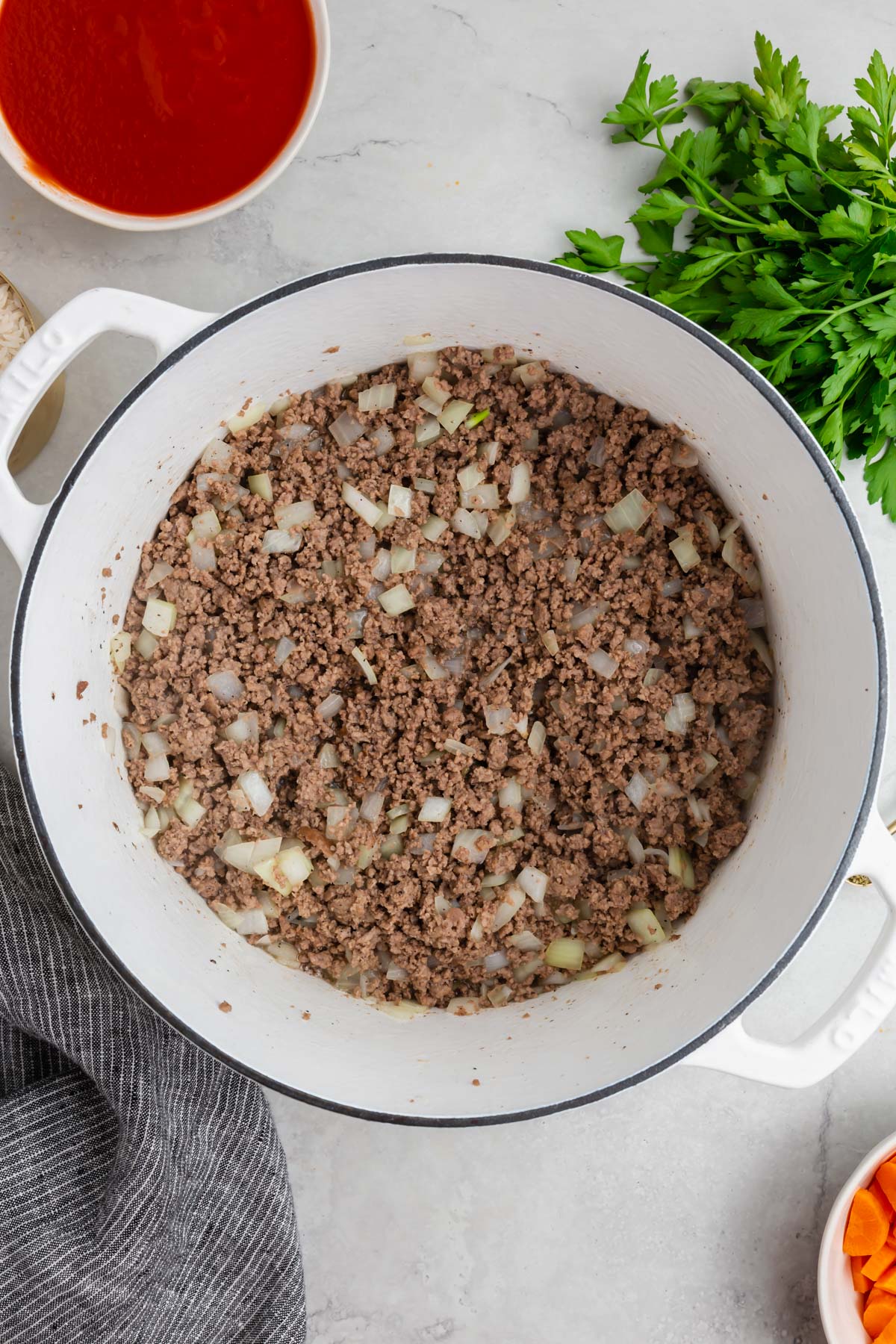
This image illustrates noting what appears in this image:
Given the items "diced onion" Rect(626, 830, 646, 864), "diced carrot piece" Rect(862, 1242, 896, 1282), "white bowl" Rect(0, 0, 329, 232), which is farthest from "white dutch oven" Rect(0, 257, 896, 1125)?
"diced carrot piece" Rect(862, 1242, 896, 1282)

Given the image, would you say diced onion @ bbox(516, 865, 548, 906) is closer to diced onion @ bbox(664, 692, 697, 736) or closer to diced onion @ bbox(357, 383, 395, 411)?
diced onion @ bbox(664, 692, 697, 736)

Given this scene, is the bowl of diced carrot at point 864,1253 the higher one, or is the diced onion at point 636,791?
the diced onion at point 636,791

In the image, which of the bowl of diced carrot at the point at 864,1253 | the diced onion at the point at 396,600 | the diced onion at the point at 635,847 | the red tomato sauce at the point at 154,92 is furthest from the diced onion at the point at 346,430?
the bowl of diced carrot at the point at 864,1253

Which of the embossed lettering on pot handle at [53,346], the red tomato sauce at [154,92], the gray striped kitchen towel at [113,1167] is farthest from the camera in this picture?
the gray striped kitchen towel at [113,1167]

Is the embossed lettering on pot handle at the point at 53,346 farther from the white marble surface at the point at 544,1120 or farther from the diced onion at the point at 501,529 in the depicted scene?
the diced onion at the point at 501,529

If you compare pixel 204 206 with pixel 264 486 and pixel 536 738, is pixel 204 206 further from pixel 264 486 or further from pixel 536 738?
pixel 536 738

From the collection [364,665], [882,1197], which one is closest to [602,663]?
[364,665]
